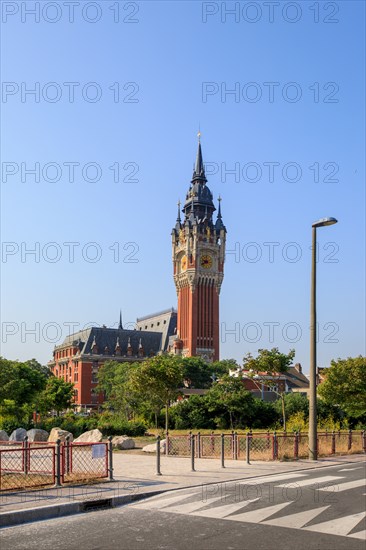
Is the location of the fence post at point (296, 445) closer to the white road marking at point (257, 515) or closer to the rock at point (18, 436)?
the white road marking at point (257, 515)

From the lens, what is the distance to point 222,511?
1049 centimetres

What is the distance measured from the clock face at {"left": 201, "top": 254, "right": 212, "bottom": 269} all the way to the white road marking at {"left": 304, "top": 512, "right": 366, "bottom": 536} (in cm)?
11863

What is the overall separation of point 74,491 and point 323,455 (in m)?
13.0

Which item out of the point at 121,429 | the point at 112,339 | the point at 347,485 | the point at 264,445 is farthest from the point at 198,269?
the point at 347,485

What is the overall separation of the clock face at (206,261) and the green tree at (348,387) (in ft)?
292

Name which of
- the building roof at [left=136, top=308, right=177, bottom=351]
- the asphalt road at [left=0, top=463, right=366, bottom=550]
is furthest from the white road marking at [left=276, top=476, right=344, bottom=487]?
the building roof at [left=136, top=308, right=177, bottom=351]

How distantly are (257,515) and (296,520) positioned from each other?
2.46 ft

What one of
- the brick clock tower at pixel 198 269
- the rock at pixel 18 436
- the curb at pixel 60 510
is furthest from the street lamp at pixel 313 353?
the brick clock tower at pixel 198 269

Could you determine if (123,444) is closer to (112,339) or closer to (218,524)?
(218,524)

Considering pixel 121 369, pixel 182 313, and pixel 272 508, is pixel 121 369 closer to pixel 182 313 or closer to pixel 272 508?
pixel 182 313

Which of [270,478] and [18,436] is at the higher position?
[270,478]

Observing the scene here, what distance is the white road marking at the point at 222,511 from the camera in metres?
10.1

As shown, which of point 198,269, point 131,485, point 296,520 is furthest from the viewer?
point 198,269

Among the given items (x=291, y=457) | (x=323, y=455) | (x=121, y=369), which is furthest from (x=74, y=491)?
(x=121, y=369)
